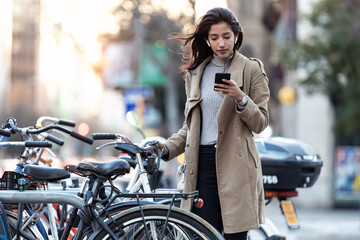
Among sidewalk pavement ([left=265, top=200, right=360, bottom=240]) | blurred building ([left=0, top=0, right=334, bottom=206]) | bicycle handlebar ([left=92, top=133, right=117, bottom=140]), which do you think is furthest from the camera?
blurred building ([left=0, top=0, right=334, bottom=206])

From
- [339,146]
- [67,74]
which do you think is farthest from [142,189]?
[67,74]

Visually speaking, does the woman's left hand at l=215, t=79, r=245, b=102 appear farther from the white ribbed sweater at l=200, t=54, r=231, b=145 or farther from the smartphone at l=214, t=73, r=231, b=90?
the white ribbed sweater at l=200, t=54, r=231, b=145

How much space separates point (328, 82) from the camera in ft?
60.7

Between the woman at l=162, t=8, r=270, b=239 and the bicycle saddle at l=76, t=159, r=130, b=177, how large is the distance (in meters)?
0.48

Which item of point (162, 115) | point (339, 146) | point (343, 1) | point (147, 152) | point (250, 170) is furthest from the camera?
point (162, 115)

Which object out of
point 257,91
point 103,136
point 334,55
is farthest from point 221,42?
point 334,55

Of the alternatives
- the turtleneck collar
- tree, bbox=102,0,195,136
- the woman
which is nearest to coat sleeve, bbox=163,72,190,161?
the woman

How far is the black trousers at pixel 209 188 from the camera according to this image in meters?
4.16

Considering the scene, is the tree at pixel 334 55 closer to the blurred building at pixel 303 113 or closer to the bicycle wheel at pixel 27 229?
the blurred building at pixel 303 113

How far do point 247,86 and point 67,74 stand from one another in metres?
56.3

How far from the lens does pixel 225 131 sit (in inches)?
162

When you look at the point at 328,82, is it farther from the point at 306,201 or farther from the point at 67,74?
the point at 67,74

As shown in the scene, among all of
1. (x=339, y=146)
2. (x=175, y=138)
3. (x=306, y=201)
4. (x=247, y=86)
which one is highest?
(x=247, y=86)

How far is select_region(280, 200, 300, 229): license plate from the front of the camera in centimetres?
546
